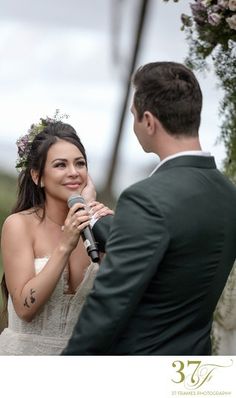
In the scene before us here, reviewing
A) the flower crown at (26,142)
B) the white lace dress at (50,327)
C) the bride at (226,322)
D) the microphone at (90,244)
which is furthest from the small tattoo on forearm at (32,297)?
the bride at (226,322)

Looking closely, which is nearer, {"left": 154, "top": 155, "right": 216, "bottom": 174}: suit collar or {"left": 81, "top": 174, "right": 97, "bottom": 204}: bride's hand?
{"left": 154, "top": 155, "right": 216, "bottom": 174}: suit collar

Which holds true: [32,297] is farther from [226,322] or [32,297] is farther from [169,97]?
[226,322]

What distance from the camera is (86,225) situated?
1858 mm

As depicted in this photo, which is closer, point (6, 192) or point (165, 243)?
point (165, 243)

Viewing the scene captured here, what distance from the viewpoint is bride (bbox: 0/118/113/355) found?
2066 mm

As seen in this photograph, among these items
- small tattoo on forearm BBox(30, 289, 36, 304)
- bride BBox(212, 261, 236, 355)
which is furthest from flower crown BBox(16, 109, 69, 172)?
bride BBox(212, 261, 236, 355)

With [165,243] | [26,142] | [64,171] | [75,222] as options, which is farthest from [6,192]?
[165,243]

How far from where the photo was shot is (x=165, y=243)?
4.80ft

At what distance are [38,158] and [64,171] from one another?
105mm

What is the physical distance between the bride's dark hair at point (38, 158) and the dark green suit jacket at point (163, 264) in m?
0.66

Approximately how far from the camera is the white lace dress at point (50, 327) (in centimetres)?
215

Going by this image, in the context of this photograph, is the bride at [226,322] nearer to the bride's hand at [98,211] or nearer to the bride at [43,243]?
the bride at [43,243]
